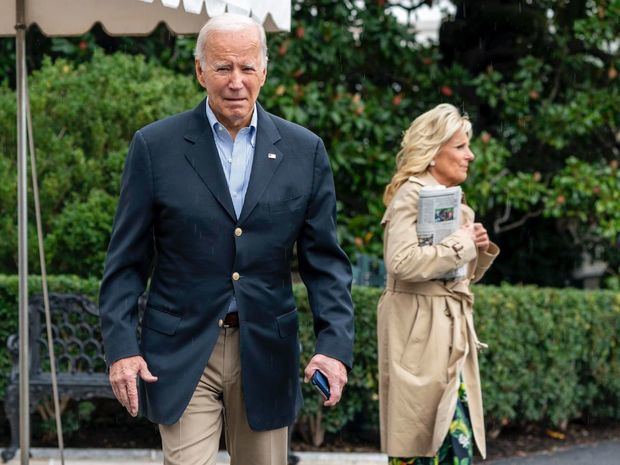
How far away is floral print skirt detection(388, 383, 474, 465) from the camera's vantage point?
4879 mm

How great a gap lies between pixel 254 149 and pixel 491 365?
440 centimetres

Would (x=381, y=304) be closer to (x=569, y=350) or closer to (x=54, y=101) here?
(x=569, y=350)

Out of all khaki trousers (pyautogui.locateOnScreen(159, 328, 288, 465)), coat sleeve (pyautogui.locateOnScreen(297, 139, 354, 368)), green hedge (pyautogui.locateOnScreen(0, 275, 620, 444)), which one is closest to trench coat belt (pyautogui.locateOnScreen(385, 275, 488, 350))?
coat sleeve (pyautogui.locateOnScreen(297, 139, 354, 368))

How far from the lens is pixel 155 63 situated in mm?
9875

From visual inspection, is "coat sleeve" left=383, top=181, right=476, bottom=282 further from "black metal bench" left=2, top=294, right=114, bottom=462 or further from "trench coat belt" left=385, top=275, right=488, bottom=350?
"black metal bench" left=2, top=294, right=114, bottom=462

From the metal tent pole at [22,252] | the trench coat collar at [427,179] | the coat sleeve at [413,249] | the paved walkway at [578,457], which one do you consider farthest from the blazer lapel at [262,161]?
the paved walkway at [578,457]

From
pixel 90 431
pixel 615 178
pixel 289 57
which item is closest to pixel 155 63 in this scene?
pixel 289 57

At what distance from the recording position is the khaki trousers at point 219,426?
3.35 m

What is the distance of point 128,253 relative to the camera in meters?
3.37

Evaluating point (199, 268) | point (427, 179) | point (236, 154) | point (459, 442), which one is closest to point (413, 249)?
point (427, 179)

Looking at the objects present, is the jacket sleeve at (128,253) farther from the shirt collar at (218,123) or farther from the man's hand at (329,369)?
the man's hand at (329,369)

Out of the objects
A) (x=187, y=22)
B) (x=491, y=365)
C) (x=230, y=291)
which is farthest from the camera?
(x=491, y=365)

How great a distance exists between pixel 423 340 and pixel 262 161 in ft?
6.00

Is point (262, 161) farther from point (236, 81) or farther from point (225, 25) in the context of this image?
point (225, 25)
